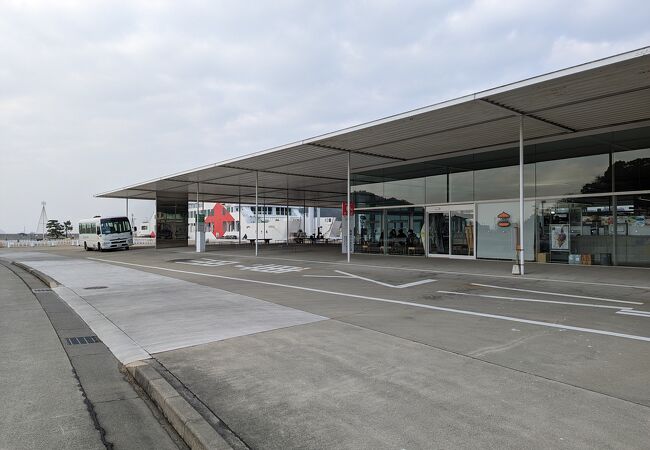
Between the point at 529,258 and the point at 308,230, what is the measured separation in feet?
132

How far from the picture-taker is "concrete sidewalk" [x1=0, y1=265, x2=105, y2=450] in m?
3.52

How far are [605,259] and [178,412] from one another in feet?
51.8

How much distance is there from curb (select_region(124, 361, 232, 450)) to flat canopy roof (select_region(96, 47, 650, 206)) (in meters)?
9.27

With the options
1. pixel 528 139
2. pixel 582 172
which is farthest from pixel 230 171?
pixel 582 172

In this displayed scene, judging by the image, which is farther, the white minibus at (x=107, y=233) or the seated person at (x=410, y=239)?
the white minibus at (x=107, y=233)

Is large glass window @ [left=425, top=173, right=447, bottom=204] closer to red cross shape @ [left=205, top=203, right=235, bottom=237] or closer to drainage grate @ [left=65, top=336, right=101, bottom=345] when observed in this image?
drainage grate @ [left=65, top=336, right=101, bottom=345]

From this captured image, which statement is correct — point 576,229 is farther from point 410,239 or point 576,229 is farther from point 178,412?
point 178,412

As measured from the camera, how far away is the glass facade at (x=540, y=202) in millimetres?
14578

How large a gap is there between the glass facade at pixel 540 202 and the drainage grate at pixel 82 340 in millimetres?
14900

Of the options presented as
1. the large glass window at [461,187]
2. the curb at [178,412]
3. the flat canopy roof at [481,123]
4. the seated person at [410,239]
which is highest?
the flat canopy roof at [481,123]

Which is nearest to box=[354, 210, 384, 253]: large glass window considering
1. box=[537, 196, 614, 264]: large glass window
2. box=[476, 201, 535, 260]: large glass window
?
box=[476, 201, 535, 260]: large glass window

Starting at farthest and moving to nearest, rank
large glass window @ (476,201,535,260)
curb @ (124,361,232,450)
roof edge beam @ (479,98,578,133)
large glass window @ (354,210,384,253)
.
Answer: large glass window @ (354,210,384,253) < large glass window @ (476,201,535,260) < roof edge beam @ (479,98,578,133) < curb @ (124,361,232,450)

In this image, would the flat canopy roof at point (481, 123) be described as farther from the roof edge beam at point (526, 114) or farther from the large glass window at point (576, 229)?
the large glass window at point (576, 229)

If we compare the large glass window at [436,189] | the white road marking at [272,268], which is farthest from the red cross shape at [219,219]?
the white road marking at [272,268]
